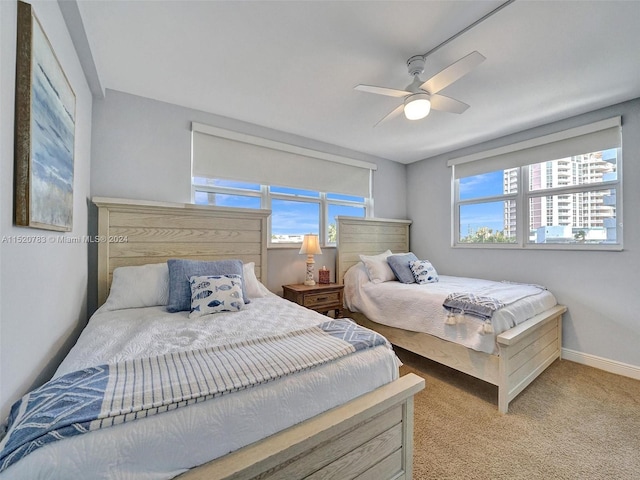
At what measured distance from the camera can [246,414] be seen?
34.5 inches

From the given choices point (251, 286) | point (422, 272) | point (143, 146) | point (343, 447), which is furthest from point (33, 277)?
point (422, 272)

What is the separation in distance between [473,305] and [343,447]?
58.2 inches

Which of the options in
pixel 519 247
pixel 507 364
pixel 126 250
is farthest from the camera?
pixel 519 247

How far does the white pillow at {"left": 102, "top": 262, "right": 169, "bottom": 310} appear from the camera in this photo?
1.86 m

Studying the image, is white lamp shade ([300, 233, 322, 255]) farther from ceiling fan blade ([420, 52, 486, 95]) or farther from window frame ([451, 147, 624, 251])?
window frame ([451, 147, 624, 251])

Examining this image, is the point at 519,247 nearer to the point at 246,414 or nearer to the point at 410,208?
the point at 410,208

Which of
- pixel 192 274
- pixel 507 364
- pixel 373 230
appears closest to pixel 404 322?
pixel 507 364

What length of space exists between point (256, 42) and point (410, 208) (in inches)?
128

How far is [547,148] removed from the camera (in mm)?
2867

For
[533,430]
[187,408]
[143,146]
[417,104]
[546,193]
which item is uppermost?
[417,104]

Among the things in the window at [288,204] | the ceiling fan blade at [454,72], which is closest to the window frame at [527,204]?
the window at [288,204]

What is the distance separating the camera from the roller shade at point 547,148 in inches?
98.7

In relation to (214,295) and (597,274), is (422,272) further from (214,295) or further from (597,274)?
(214,295)

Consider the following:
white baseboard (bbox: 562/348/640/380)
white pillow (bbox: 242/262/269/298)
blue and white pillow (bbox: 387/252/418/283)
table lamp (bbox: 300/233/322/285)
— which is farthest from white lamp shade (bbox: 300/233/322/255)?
white baseboard (bbox: 562/348/640/380)
